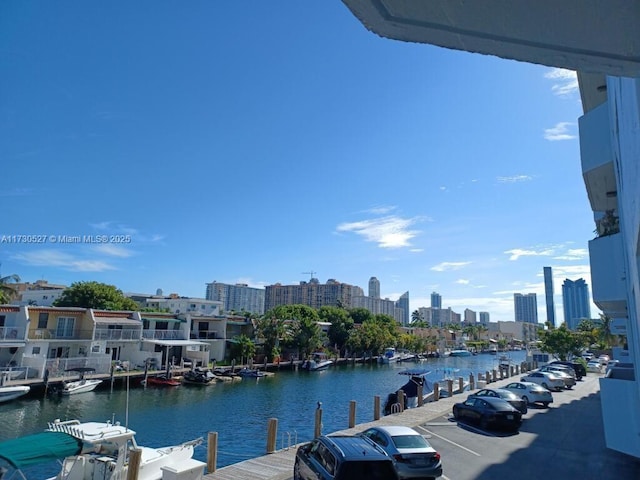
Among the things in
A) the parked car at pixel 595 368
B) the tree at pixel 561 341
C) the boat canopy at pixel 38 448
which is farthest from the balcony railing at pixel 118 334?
the parked car at pixel 595 368

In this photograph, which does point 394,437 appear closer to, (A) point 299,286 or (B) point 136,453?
(B) point 136,453

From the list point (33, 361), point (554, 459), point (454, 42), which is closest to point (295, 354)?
point (33, 361)

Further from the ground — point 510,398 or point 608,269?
point 608,269

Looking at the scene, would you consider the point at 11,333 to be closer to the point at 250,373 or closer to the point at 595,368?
the point at 250,373

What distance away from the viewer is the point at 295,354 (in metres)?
64.9

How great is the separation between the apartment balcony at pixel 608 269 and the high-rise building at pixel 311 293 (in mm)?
167732

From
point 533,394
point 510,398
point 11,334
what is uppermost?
point 11,334

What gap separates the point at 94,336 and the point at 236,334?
2222cm

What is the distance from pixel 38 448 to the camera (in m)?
11.4

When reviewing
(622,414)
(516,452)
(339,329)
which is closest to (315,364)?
(339,329)

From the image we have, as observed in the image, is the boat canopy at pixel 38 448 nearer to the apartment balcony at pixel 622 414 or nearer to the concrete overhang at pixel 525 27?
→ the concrete overhang at pixel 525 27

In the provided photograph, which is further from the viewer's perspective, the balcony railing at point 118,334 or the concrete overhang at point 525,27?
the balcony railing at point 118,334

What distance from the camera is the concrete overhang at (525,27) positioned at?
1813mm

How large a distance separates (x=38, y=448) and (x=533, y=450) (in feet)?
52.2
